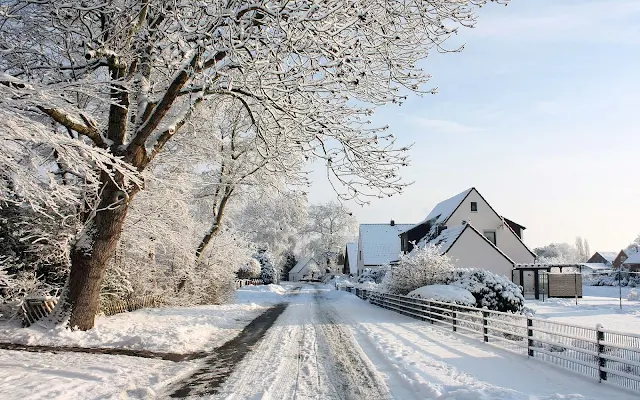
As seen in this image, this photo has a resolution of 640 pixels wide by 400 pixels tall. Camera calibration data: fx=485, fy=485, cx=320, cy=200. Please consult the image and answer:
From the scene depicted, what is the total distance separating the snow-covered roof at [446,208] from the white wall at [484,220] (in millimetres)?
354

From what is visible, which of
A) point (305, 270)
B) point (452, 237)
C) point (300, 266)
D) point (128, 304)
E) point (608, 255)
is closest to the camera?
point (128, 304)

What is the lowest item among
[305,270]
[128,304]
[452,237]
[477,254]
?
Answer: [305,270]

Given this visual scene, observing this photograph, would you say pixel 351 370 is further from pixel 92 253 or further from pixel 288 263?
pixel 288 263

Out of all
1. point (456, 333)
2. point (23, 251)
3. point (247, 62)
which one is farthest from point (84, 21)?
point (456, 333)

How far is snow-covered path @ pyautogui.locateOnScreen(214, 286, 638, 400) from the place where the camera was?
759cm

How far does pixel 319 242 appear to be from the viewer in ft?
322

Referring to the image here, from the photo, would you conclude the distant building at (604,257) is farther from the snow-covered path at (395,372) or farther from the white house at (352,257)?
the snow-covered path at (395,372)

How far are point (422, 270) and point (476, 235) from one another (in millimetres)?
12328

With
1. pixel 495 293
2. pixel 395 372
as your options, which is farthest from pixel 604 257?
pixel 395 372

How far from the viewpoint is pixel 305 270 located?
112062mm

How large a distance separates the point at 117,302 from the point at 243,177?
364 inches

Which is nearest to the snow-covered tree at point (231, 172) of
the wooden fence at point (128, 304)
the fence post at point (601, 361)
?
the wooden fence at point (128, 304)

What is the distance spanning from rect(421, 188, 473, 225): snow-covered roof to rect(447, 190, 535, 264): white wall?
1.16 feet

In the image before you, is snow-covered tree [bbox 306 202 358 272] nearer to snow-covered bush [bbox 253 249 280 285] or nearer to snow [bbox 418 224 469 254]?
snow-covered bush [bbox 253 249 280 285]
